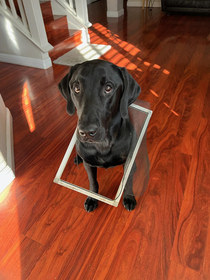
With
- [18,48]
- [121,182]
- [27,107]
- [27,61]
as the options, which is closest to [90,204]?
[121,182]

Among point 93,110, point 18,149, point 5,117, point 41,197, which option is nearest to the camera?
point 93,110

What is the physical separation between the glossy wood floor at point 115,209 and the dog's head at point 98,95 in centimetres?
61

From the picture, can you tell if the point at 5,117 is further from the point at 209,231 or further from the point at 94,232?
the point at 209,231

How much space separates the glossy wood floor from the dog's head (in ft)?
2.01

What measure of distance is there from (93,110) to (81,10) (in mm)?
3402

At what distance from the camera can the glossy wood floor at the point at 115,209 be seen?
1104 millimetres

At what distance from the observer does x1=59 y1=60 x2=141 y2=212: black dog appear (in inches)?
38.3

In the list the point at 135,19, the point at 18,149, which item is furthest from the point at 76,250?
the point at 135,19

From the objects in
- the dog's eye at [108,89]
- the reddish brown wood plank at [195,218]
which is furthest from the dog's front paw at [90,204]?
the dog's eye at [108,89]

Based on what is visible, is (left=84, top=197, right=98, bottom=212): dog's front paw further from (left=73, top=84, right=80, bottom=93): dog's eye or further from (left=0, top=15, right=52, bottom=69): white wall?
(left=0, top=15, right=52, bottom=69): white wall

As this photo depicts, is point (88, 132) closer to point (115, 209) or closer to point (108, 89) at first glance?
point (108, 89)

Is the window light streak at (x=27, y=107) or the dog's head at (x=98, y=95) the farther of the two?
the window light streak at (x=27, y=107)

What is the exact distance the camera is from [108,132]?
111 cm

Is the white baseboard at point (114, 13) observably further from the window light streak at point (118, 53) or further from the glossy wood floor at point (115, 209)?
the glossy wood floor at point (115, 209)
